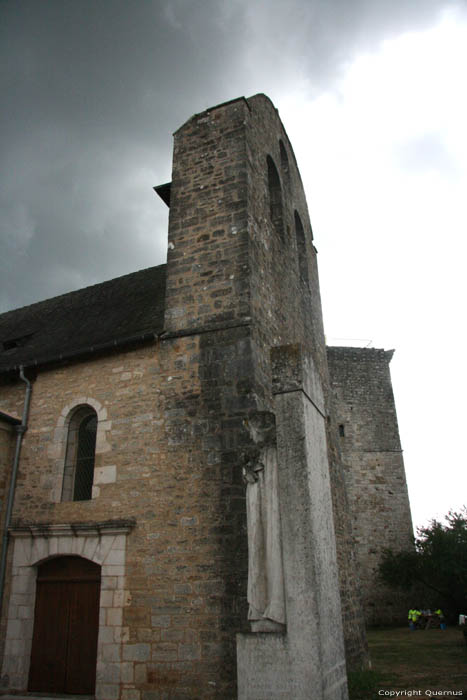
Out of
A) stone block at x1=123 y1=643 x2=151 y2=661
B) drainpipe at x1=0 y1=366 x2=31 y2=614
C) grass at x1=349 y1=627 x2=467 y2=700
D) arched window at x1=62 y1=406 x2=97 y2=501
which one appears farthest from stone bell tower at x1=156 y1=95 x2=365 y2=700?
drainpipe at x1=0 y1=366 x2=31 y2=614

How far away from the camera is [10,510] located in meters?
8.26

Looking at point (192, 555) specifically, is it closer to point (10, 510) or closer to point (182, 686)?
point (182, 686)

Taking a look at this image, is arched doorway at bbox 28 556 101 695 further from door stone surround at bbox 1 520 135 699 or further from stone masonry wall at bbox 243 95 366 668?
stone masonry wall at bbox 243 95 366 668

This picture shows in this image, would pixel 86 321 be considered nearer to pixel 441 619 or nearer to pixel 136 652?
pixel 136 652

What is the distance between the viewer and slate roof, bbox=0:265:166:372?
8.91 m

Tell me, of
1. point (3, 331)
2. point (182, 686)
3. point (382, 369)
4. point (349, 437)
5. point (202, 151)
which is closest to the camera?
point (182, 686)

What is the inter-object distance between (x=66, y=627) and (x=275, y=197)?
8901 millimetres

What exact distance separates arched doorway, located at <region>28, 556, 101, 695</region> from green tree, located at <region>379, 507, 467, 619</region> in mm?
12871

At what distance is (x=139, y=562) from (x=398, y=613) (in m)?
14.4

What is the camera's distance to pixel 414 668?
8555 mm

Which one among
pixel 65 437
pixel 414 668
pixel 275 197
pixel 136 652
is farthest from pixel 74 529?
pixel 275 197

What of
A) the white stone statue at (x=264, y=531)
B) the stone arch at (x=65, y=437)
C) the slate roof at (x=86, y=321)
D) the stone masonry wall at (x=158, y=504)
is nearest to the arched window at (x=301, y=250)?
the slate roof at (x=86, y=321)

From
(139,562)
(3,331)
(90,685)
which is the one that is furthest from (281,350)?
(3,331)

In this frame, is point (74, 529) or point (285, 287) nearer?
point (74, 529)
